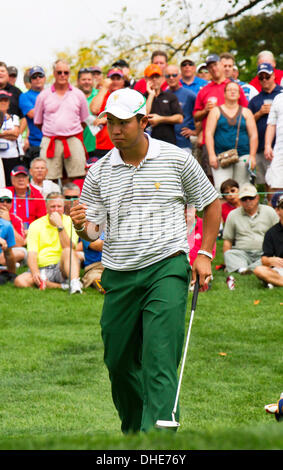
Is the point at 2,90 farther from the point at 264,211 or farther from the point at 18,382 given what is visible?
the point at 18,382

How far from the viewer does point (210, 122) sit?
13422 millimetres

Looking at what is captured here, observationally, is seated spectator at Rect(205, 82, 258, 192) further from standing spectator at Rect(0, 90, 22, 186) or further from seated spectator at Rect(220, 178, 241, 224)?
standing spectator at Rect(0, 90, 22, 186)

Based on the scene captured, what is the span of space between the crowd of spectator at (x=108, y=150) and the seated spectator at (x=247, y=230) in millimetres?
15

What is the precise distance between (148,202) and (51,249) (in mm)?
7126

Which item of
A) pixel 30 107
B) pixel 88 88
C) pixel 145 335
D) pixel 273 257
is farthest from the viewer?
pixel 88 88

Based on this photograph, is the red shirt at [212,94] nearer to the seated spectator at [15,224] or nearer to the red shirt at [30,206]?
the red shirt at [30,206]

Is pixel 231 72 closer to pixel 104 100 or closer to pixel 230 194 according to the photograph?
pixel 104 100

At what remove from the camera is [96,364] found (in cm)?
866

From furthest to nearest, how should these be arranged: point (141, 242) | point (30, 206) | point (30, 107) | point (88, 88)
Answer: point (88, 88), point (30, 107), point (30, 206), point (141, 242)

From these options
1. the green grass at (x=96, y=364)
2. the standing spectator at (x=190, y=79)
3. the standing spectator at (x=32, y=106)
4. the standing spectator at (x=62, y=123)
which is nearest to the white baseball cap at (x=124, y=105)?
the green grass at (x=96, y=364)

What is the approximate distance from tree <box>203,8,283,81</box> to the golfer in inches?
788

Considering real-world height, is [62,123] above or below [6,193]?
above

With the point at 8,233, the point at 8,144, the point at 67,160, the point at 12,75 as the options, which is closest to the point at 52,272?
the point at 8,233

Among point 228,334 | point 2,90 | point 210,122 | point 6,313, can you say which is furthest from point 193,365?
point 2,90
